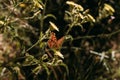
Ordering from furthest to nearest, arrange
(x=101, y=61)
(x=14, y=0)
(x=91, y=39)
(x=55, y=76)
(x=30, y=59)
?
(x=91, y=39) < (x=101, y=61) < (x=55, y=76) < (x=30, y=59) < (x=14, y=0)

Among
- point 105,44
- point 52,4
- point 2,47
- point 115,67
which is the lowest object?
point 115,67

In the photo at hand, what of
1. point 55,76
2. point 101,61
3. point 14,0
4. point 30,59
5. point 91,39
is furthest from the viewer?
point 91,39

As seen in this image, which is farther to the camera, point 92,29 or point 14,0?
point 92,29

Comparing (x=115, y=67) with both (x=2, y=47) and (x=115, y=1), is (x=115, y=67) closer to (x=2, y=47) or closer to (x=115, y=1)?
(x=115, y=1)

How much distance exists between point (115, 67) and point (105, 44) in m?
0.20

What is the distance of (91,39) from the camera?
2.78 metres

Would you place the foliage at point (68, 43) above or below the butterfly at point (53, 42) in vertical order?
below

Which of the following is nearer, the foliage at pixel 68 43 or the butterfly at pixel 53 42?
the butterfly at pixel 53 42

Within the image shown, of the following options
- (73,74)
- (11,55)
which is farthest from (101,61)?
(11,55)

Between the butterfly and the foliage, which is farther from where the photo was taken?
the foliage

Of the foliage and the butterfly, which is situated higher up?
the butterfly

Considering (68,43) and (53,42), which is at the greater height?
(53,42)

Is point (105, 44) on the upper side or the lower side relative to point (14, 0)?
lower

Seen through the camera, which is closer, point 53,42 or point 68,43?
point 53,42
